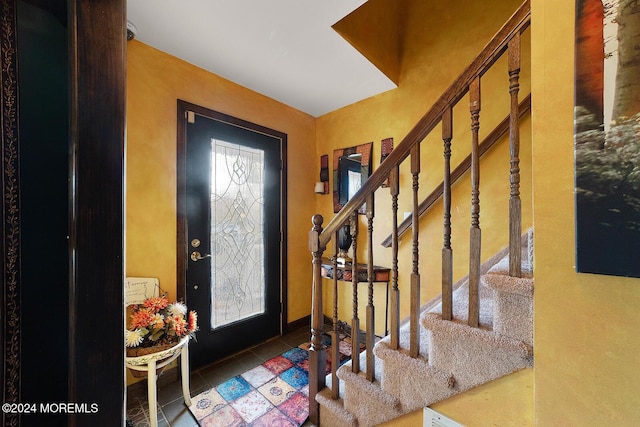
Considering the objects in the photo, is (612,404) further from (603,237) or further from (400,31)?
(400,31)

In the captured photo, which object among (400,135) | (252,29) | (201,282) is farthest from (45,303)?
(400,135)

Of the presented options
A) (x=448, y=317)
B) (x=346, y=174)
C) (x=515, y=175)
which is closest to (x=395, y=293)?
(x=448, y=317)

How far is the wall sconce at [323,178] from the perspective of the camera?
275cm

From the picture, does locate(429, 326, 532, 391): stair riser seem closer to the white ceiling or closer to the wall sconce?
the white ceiling

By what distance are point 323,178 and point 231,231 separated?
121cm

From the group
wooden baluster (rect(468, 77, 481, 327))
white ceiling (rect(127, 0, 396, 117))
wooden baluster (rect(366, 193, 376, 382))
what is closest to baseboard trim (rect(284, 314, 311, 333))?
wooden baluster (rect(366, 193, 376, 382))

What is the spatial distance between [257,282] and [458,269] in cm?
180

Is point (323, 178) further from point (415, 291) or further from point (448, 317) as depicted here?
point (448, 317)

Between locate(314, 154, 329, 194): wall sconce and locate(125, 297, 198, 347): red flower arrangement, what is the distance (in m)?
1.72

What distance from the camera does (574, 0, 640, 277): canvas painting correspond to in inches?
22.5

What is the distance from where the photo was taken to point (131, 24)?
1.50 m

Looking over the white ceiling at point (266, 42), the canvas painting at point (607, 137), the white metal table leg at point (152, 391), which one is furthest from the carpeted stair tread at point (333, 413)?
the white ceiling at point (266, 42)

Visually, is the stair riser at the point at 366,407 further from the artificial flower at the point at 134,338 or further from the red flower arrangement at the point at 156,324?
the artificial flower at the point at 134,338

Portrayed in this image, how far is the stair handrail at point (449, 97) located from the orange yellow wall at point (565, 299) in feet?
0.27
